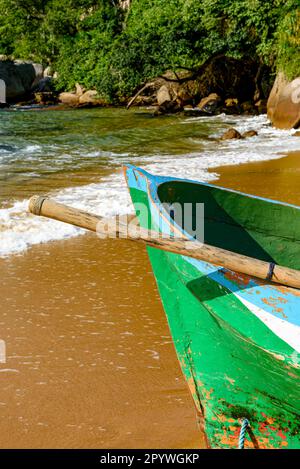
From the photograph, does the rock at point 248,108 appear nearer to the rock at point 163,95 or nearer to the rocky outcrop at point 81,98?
the rock at point 163,95

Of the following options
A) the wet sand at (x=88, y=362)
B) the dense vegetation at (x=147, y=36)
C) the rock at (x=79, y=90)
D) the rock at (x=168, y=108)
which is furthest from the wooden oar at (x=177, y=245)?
the rock at (x=79, y=90)

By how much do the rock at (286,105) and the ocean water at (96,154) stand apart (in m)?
0.40

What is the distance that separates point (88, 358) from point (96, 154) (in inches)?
385

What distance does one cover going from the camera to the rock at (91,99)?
2530 cm

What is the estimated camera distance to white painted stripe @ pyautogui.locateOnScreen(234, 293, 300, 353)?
2.34 metres

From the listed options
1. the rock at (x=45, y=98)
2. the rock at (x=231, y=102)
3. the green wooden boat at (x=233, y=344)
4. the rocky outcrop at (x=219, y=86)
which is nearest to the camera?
the green wooden boat at (x=233, y=344)

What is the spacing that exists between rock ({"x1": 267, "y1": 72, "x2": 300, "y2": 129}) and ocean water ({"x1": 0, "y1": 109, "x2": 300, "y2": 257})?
400 mm

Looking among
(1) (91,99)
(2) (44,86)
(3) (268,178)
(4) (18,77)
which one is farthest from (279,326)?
(2) (44,86)

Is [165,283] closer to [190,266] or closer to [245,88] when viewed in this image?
[190,266]

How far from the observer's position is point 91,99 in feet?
84.7

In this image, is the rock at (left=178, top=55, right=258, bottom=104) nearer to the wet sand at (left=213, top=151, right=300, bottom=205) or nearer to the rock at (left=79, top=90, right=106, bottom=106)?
the rock at (left=79, top=90, right=106, bottom=106)

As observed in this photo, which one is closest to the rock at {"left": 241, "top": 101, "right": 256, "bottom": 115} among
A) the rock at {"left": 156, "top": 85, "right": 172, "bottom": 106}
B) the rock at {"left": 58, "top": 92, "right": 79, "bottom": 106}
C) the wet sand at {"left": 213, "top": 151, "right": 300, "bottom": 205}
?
the rock at {"left": 156, "top": 85, "right": 172, "bottom": 106}

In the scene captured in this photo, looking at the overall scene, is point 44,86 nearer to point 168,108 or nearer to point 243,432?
point 168,108

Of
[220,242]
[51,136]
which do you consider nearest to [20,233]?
[220,242]
